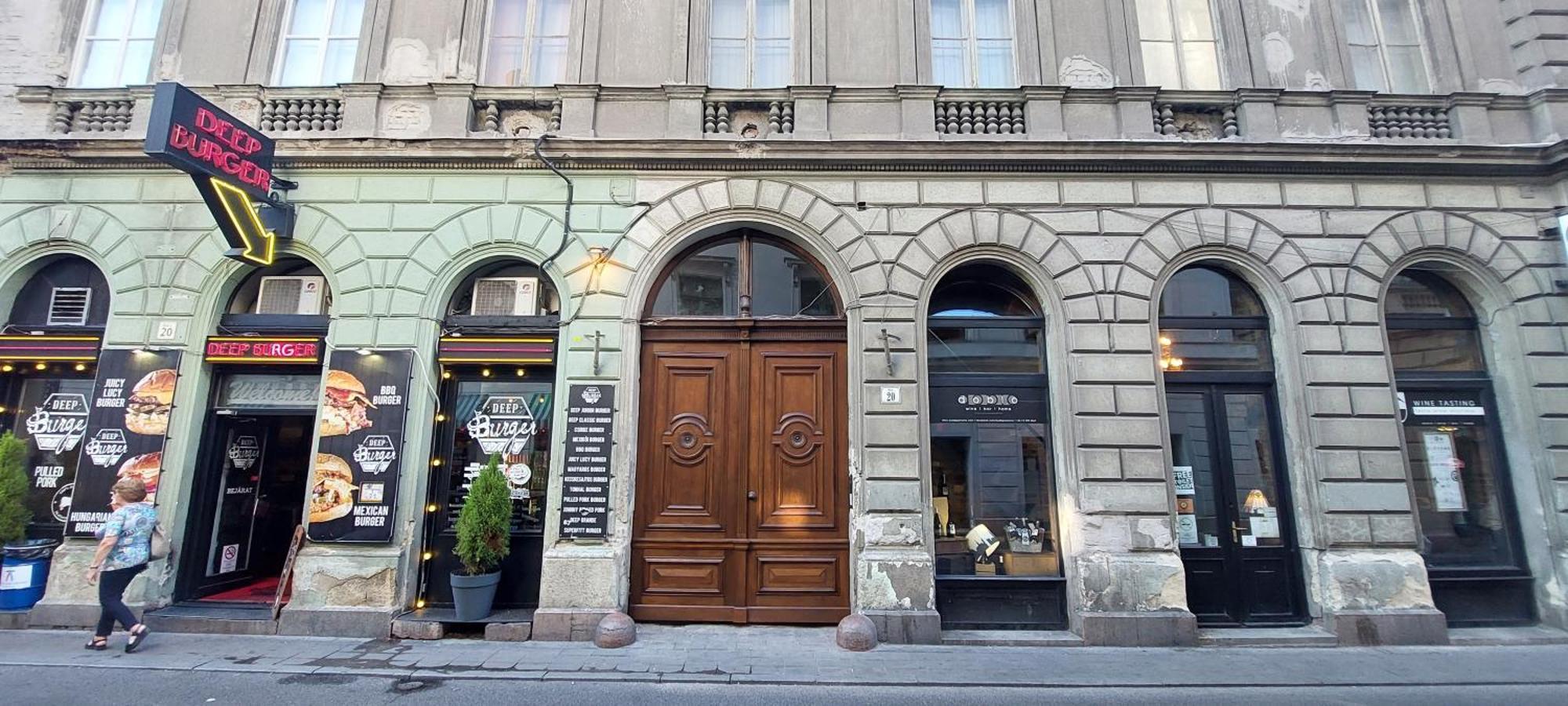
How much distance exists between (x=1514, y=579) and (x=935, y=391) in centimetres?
712

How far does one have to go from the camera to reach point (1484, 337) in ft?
26.8

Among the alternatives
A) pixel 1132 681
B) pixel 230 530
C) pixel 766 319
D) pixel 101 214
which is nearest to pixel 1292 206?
pixel 1132 681

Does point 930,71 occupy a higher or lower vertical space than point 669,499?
higher

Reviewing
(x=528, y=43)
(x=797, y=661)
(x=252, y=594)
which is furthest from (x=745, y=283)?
(x=252, y=594)

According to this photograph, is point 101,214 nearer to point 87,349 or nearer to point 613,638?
point 87,349

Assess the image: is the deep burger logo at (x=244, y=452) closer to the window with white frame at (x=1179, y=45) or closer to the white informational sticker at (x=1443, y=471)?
the window with white frame at (x=1179, y=45)

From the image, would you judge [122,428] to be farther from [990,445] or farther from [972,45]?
[972,45]

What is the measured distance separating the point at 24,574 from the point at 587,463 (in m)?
6.47

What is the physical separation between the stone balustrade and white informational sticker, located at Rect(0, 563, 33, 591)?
5.38m

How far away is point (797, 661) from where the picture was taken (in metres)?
6.29

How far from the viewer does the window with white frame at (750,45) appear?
29.2 ft

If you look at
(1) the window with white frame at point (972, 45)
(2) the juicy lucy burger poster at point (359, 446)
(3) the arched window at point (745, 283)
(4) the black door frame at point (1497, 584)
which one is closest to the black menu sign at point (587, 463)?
(3) the arched window at point (745, 283)

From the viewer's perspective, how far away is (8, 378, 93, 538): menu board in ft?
25.4

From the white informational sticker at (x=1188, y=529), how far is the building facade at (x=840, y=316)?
64 mm
